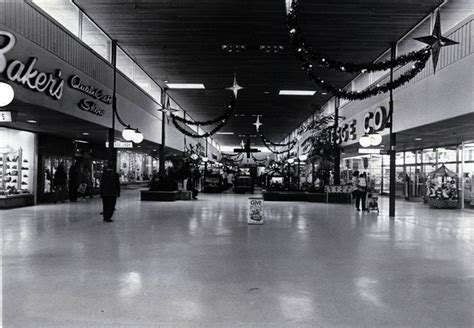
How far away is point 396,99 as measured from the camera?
1532cm

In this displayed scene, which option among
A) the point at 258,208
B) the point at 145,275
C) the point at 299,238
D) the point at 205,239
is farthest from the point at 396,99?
the point at 145,275

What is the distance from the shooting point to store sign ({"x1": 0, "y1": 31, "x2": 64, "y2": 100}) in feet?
28.9

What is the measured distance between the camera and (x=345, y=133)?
74.3 feet

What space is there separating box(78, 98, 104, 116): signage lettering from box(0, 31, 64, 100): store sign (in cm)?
148

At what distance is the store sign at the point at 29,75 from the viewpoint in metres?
8.80

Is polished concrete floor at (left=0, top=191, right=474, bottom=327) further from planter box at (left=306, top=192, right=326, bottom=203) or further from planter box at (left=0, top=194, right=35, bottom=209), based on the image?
planter box at (left=306, top=192, right=326, bottom=203)

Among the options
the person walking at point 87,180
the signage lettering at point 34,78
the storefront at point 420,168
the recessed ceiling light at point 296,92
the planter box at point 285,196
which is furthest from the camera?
the recessed ceiling light at point 296,92

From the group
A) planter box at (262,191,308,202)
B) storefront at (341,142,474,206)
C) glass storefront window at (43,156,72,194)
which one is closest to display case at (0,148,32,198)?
glass storefront window at (43,156,72,194)

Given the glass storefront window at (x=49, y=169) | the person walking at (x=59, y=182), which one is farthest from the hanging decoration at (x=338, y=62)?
the glass storefront window at (x=49, y=169)

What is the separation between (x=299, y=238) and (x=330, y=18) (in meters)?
6.73

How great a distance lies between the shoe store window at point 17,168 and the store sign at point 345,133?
13950 millimetres

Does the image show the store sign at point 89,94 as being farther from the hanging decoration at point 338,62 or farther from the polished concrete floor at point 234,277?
the hanging decoration at point 338,62

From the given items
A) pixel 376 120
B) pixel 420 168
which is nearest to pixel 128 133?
pixel 376 120

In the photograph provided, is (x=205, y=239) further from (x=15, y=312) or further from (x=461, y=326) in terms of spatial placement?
(x=461, y=326)
